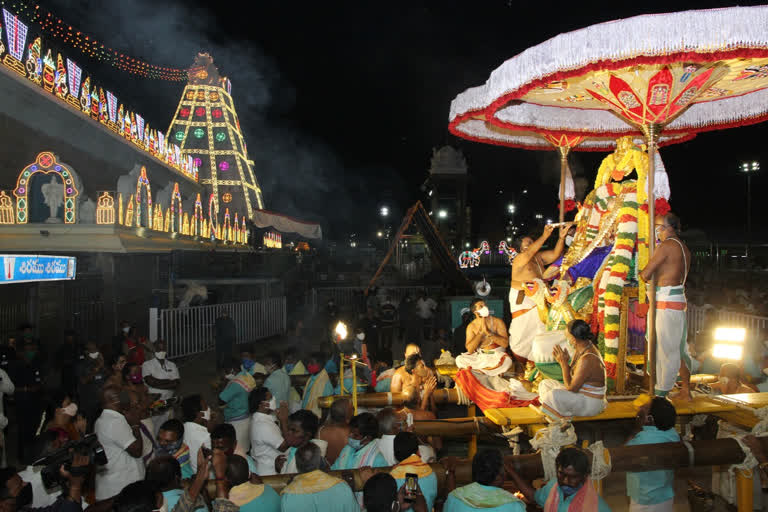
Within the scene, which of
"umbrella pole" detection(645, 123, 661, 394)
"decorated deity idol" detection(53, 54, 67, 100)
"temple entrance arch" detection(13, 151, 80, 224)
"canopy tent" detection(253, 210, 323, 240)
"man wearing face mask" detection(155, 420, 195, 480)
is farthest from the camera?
"canopy tent" detection(253, 210, 323, 240)

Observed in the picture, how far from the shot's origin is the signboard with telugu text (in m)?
7.57

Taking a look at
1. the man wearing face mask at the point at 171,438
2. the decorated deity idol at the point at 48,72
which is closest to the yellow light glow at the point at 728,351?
the man wearing face mask at the point at 171,438

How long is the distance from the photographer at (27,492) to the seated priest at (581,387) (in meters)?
4.56

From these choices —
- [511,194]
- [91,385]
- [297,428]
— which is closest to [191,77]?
[511,194]

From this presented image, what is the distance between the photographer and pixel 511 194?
4603 cm

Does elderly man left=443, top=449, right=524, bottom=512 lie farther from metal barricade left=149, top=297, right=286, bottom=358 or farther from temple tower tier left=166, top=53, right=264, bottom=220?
temple tower tier left=166, top=53, right=264, bottom=220

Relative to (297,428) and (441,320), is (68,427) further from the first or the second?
(441,320)

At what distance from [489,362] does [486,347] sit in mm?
393

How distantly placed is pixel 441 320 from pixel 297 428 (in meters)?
12.6

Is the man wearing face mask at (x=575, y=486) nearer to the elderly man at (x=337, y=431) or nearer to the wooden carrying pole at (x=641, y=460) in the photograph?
the wooden carrying pole at (x=641, y=460)

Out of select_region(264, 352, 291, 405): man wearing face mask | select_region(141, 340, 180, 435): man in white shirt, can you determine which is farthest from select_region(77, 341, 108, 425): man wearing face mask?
select_region(264, 352, 291, 405): man wearing face mask

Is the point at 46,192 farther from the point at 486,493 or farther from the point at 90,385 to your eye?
the point at 486,493

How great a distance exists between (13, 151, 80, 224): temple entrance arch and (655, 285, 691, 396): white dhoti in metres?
11.8

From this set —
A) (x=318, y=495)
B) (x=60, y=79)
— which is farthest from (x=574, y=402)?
(x=60, y=79)
